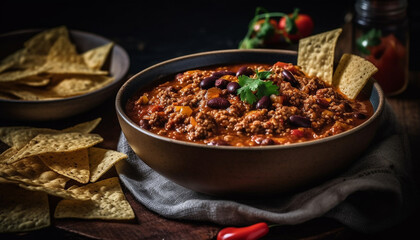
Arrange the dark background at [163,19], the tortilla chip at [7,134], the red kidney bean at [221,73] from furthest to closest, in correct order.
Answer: the dark background at [163,19], the tortilla chip at [7,134], the red kidney bean at [221,73]

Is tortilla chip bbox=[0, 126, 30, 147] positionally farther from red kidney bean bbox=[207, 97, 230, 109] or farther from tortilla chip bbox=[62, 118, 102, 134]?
red kidney bean bbox=[207, 97, 230, 109]

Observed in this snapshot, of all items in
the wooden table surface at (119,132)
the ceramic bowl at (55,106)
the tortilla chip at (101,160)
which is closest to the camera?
the wooden table surface at (119,132)

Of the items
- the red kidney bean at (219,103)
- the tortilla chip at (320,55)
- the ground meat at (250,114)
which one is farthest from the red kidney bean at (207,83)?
the tortilla chip at (320,55)

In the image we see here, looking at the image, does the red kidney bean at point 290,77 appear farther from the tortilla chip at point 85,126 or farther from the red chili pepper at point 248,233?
the tortilla chip at point 85,126

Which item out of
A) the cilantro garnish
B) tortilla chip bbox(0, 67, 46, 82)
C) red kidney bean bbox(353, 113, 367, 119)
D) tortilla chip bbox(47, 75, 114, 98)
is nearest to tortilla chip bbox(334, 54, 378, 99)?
red kidney bean bbox(353, 113, 367, 119)

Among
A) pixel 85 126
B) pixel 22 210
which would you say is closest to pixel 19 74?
pixel 85 126

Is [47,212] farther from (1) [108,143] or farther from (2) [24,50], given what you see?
(2) [24,50]
